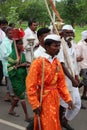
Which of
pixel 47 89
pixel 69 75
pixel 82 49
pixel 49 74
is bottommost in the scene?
pixel 82 49

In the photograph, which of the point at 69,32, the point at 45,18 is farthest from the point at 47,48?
the point at 45,18

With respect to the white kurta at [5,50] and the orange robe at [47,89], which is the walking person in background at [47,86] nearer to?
the orange robe at [47,89]

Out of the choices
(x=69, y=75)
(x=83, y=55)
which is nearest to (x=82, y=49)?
(x=83, y=55)

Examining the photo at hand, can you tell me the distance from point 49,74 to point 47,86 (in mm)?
147

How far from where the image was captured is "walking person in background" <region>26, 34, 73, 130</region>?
4711 mm

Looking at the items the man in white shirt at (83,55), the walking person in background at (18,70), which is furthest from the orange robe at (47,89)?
the man in white shirt at (83,55)

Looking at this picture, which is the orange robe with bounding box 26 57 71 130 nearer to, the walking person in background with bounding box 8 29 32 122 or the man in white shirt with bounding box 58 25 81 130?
the man in white shirt with bounding box 58 25 81 130

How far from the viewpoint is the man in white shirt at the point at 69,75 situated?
6004mm

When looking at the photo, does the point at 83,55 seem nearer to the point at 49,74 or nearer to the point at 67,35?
the point at 67,35

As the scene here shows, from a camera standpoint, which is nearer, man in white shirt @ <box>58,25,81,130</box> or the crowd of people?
the crowd of people

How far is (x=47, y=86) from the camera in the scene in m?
4.85

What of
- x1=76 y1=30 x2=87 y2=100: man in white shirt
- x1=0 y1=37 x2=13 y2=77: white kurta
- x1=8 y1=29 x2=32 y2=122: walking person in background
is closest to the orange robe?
x1=8 y1=29 x2=32 y2=122: walking person in background

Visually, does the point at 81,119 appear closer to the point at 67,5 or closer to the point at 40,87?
the point at 40,87

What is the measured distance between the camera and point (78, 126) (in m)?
6.62
